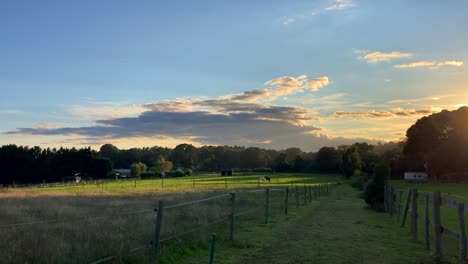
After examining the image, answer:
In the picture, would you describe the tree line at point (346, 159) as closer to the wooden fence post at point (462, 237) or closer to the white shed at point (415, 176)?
the white shed at point (415, 176)

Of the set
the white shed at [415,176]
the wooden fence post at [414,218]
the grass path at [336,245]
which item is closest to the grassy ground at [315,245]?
the grass path at [336,245]

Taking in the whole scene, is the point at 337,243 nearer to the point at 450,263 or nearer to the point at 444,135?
the point at 450,263

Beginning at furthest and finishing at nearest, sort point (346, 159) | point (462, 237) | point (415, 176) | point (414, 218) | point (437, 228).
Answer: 1. point (346, 159)
2. point (415, 176)
3. point (414, 218)
4. point (437, 228)
5. point (462, 237)

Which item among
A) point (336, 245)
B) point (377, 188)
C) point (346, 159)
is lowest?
point (336, 245)

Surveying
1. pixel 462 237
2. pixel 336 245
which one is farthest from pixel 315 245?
pixel 462 237

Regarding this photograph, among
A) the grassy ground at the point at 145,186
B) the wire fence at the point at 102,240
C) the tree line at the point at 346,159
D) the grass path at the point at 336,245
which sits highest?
the tree line at the point at 346,159

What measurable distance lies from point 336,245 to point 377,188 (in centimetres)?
1553

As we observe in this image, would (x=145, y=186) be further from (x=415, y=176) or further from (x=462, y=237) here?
(x=462, y=237)

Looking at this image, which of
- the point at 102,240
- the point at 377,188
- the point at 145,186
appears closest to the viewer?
the point at 102,240

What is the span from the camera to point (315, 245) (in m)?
13.0

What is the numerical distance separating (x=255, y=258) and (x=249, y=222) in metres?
6.96

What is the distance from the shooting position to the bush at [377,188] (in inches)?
1067

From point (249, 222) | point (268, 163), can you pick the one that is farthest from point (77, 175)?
point (249, 222)

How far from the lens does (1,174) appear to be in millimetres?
109250
